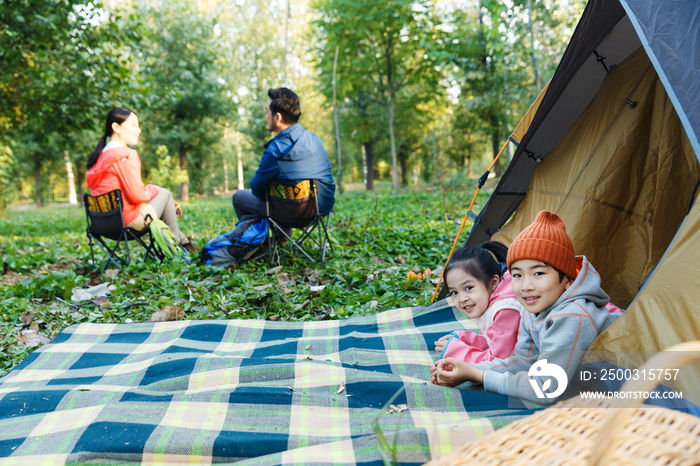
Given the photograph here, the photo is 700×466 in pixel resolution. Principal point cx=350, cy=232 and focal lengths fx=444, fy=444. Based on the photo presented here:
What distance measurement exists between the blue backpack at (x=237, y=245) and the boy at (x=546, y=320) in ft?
9.84

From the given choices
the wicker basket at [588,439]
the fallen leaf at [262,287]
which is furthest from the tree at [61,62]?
the wicker basket at [588,439]

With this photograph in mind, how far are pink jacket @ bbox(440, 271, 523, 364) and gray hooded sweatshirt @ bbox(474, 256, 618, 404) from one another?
0.20 meters

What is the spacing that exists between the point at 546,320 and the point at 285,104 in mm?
3342

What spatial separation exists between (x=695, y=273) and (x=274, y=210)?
3374 millimetres

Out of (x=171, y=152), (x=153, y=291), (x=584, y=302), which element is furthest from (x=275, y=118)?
(x=171, y=152)

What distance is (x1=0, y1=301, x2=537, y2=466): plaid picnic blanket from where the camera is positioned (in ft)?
4.87

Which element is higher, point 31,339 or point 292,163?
point 292,163

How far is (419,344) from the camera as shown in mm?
2578

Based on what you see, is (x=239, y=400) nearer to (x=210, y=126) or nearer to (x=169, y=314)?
(x=169, y=314)

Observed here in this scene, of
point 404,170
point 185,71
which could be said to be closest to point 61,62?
point 185,71

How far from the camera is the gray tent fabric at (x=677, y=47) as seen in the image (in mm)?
1555

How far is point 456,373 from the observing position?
1895mm

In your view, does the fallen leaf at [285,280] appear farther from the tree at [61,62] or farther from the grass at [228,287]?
the tree at [61,62]

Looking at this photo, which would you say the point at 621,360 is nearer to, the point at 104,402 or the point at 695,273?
the point at 695,273
